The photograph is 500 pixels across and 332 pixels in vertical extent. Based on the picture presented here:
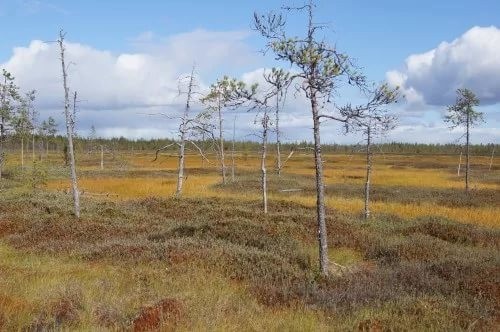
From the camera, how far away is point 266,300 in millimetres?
9516

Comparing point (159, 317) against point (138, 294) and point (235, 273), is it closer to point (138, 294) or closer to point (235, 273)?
point (138, 294)

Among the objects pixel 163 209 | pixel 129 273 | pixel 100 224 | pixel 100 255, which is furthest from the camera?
pixel 163 209

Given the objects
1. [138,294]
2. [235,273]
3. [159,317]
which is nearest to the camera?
[159,317]

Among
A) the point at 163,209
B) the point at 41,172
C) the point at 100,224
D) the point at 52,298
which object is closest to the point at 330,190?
the point at 163,209

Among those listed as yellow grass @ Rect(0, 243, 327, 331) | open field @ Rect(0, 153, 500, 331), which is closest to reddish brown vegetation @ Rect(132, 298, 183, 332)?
open field @ Rect(0, 153, 500, 331)

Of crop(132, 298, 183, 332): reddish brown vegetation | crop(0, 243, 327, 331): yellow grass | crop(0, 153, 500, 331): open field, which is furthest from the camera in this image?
crop(0, 153, 500, 331): open field

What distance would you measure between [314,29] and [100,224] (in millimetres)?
11881

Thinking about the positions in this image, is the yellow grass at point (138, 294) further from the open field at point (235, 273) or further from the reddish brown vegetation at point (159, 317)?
the reddish brown vegetation at point (159, 317)

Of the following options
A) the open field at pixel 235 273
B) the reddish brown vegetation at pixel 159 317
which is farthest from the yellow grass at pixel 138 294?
the reddish brown vegetation at pixel 159 317

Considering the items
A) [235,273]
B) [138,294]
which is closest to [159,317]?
[138,294]

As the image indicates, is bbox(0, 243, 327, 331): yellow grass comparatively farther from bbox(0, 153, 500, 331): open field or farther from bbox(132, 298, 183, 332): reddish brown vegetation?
bbox(132, 298, 183, 332): reddish brown vegetation

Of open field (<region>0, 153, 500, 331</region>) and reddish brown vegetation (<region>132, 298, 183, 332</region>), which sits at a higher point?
reddish brown vegetation (<region>132, 298, 183, 332</region>)

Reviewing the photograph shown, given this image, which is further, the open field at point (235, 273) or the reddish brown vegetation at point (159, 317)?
the open field at point (235, 273)

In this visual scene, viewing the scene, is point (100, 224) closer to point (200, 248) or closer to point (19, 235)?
point (19, 235)
